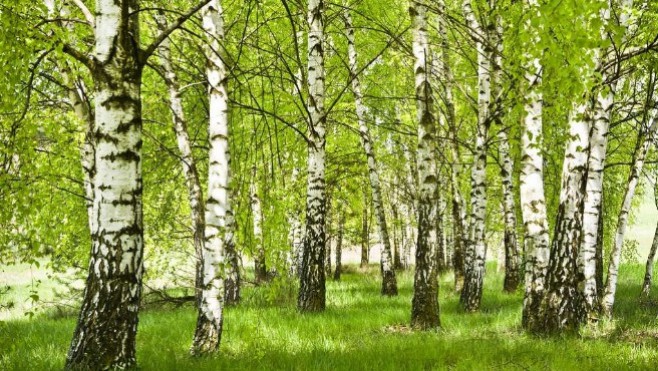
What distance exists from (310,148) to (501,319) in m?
4.23

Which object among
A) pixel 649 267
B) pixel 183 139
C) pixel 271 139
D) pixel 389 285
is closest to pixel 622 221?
pixel 649 267

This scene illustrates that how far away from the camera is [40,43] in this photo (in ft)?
12.7

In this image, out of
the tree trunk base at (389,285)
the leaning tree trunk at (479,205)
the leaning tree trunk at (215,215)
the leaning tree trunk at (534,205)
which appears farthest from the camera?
the tree trunk base at (389,285)

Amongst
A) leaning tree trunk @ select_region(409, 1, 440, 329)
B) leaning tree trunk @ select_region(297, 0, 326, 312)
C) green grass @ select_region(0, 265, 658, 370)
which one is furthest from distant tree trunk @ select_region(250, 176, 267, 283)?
leaning tree trunk @ select_region(409, 1, 440, 329)

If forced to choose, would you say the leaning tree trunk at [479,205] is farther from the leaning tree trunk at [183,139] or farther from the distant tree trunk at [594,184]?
the leaning tree trunk at [183,139]

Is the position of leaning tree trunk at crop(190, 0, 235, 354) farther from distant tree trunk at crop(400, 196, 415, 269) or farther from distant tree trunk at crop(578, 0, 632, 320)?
distant tree trunk at crop(400, 196, 415, 269)

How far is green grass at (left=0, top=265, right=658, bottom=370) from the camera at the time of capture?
15.3ft

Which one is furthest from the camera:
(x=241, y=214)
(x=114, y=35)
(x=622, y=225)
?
(x=622, y=225)

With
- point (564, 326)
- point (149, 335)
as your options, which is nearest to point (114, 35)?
point (149, 335)

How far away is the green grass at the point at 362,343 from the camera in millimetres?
4660

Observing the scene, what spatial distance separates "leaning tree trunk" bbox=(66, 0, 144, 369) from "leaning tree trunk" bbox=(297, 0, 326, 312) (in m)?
4.78

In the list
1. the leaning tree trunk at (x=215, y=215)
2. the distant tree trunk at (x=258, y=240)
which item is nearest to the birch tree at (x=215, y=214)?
the leaning tree trunk at (x=215, y=215)

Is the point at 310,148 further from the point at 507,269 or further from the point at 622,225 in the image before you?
the point at 507,269

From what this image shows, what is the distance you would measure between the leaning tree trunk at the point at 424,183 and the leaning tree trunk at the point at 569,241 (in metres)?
1.57
